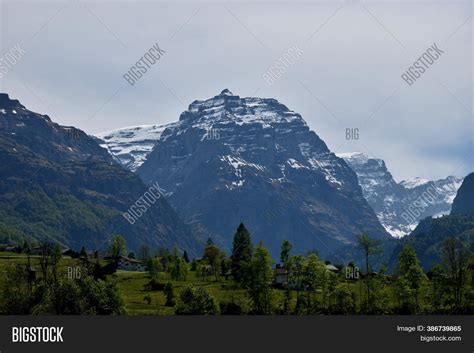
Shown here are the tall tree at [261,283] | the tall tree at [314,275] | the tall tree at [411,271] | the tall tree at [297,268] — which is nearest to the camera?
the tall tree at [261,283]

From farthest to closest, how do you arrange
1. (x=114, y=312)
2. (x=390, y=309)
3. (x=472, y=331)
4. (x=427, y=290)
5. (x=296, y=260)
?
(x=296, y=260)
(x=427, y=290)
(x=390, y=309)
(x=114, y=312)
(x=472, y=331)

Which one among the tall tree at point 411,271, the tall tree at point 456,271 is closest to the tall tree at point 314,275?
the tall tree at point 411,271

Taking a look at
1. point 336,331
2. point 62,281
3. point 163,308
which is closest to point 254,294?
point 163,308

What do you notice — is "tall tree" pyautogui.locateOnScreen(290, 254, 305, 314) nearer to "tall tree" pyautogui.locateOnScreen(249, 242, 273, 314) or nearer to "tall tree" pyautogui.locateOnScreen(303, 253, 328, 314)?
"tall tree" pyautogui.locateOnScreen(303, 253, 328, 314)

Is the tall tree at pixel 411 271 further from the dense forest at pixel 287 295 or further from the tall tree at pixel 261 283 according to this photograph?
the tall tree at pixel 261 283

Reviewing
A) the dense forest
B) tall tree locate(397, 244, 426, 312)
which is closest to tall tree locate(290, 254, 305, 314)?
the dense forest

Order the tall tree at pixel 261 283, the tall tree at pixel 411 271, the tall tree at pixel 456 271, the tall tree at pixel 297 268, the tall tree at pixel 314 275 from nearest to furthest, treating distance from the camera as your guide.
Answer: the tall tree at pixel 456 271 → the tall tree at pixel 261 283 → the tall tree at pixel 411 271 → the tall tree at pixel 314 275 → the tall tree at pixel 297 268

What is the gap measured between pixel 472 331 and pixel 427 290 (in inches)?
3203

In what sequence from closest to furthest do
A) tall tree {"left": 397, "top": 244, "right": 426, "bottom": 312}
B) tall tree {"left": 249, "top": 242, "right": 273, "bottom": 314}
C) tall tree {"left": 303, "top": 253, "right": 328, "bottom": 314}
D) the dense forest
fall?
the dense forest → tall tree {"left": 249, "top": 242, "right": 273, "bottom": 314} → tall tree {"left": 397, "top": 244, "right": 426, "bottom": 312} → tall tree {"left": 303, "top": 253, "right": 328, "bottom": 314}

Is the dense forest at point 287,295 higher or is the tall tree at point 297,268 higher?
the tall tree at point 297,268

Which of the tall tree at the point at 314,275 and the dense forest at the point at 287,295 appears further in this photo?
the tall tree at the point at 314,275

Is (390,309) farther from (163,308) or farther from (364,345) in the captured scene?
(364,345)

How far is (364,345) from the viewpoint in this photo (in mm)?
72625

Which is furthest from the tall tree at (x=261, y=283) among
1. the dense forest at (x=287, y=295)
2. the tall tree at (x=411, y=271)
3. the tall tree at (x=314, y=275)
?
the tall tree at (x=411, y=271)
